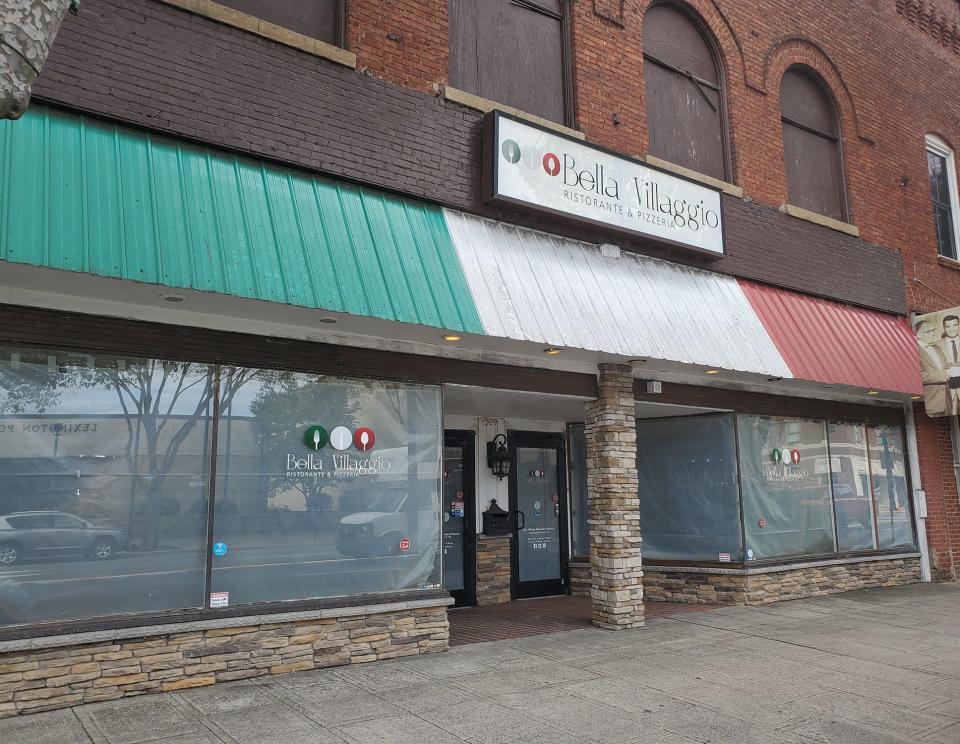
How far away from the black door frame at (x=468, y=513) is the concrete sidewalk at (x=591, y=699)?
2.36 m

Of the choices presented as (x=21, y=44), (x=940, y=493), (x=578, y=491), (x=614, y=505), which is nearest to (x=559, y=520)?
(x=578, y=491)

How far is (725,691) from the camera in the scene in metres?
6.28

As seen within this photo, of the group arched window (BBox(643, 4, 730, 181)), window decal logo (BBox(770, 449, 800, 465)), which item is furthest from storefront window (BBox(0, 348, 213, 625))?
window decal logo (BBox(770, 449, 800, 465))

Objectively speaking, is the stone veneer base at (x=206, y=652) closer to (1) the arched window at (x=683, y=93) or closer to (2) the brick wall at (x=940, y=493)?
(1) the arched window at (x=683, y=93)

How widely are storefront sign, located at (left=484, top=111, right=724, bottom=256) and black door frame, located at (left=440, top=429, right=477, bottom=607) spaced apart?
3.93 m

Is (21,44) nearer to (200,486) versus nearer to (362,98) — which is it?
(200,486)

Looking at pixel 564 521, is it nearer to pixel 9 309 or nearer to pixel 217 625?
pixel 217 625

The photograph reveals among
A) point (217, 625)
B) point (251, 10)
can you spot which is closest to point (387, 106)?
point (251, 10)

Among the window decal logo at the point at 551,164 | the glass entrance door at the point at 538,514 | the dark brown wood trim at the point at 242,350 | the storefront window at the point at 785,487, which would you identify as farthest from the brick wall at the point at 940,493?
the window decal logo at the point at 551,164

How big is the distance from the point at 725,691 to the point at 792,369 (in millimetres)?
4882

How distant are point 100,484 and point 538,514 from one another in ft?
23.3

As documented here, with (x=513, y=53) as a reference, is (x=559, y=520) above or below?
below

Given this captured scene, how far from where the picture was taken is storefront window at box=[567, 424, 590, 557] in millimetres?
11930

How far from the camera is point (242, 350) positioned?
6.81m
